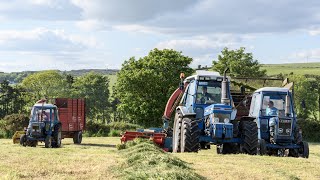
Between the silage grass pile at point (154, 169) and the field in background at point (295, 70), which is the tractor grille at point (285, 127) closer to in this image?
the silage grass pile at point (154, 169)

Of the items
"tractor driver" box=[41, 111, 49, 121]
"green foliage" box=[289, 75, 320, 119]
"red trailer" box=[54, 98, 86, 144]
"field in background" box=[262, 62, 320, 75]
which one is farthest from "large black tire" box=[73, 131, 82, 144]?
"field in background" box=[262, 62, 320, 75]

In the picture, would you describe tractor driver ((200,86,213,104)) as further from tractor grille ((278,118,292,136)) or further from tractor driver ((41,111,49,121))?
tractor driver ((41,111,49,121))

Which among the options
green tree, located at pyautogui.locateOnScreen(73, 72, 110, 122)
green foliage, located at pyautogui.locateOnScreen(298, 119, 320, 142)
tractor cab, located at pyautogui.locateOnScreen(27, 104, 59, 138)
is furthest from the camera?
green tree, located at pyautogui.locateOnScreen(73, 72, 110, 122)

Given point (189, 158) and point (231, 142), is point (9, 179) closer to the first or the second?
point (189, 158)

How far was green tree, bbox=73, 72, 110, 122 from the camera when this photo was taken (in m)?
81.2

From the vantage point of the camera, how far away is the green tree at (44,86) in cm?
6844

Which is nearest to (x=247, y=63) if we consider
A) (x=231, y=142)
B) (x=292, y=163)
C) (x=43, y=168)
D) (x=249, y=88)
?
(x=249, y=88)

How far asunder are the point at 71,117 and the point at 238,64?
28291 mm

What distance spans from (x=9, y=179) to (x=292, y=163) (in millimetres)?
7078

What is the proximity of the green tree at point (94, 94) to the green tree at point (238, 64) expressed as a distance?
102 feet

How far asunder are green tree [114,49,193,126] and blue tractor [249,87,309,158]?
2756 cm

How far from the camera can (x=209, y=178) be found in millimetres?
8930

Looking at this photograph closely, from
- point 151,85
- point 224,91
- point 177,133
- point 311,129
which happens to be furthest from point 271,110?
point 151,85

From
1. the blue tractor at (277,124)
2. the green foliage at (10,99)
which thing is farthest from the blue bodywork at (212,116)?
the green foliage at (10,99)
